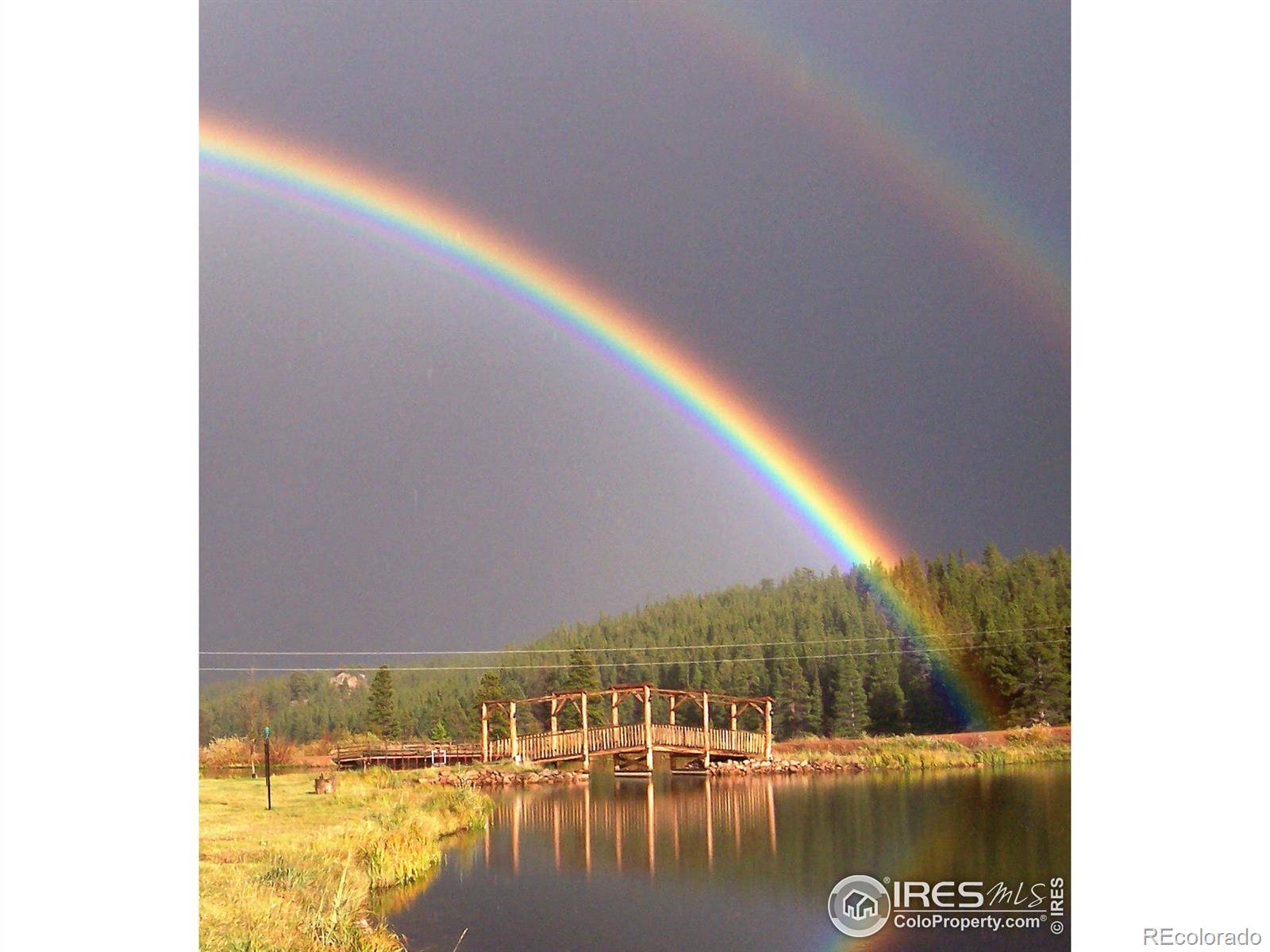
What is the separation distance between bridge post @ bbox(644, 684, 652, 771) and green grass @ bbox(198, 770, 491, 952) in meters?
1.03

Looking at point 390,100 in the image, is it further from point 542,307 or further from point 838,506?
point 838,506

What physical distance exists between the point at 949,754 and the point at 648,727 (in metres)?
1.86

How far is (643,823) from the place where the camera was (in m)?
7.13

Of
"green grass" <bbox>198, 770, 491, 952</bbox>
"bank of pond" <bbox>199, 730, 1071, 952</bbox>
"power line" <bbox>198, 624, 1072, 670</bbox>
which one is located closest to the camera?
"green grass" <bbox>198, 770, 491, 952</bbox>

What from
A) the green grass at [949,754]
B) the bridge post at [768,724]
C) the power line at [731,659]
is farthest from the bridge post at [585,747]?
the green grass at [949,754]

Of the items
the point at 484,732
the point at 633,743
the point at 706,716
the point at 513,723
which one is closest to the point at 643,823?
the point at 633,743

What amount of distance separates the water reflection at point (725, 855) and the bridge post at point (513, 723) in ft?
0.91

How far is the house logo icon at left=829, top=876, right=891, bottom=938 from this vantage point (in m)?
6.89

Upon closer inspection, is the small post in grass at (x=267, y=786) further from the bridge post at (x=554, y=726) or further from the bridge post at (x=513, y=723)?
the bridge post at (x=554, y=726)

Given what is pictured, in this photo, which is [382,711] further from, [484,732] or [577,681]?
[577,681]

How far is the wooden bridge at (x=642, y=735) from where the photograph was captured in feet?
23.6

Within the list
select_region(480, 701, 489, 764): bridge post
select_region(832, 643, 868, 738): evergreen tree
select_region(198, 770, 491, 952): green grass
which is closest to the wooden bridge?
select_region(480, 701, 489, 764): bridge post

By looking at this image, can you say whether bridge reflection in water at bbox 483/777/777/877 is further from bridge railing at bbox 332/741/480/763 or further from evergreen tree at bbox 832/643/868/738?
evergreen tree at bbox 832/643/868/738
